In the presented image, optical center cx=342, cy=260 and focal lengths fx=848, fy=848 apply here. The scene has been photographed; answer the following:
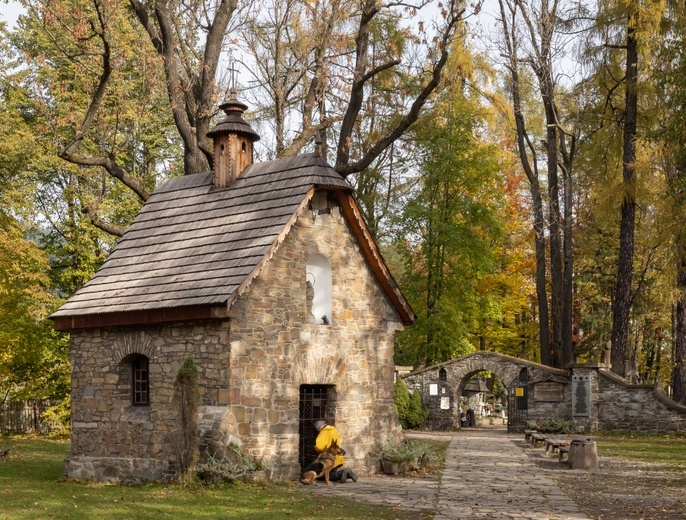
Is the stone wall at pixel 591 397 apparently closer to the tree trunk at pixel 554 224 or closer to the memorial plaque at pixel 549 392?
the memorial plaque at pixel 549 392

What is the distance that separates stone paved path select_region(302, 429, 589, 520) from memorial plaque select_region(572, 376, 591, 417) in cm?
917

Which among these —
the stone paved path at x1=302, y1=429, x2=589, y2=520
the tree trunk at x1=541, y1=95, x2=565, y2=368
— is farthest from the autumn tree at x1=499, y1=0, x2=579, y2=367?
the stone paved path at x1=302, y1=429, x2=589, y2=520

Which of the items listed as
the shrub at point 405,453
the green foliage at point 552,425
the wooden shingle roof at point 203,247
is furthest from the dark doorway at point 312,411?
the green foliage at point 552,425

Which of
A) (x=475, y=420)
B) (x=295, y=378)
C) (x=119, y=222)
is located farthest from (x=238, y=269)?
(x=475, y=420)

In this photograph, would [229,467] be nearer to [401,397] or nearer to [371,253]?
[371,253]

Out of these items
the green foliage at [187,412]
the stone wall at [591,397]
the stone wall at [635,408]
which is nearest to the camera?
the green foliage at [187,412]

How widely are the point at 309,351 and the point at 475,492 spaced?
3.89 meters

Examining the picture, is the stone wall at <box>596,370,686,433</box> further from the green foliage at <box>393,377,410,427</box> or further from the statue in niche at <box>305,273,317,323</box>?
the statue in niche at <box>305,273,317,323</box>

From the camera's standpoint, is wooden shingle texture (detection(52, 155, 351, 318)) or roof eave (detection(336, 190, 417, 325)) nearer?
wooden shingle texture (detection(52, 155, 351, 318))

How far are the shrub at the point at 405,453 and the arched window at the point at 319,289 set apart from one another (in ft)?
9.38

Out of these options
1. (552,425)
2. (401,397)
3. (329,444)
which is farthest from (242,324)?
(552,425)

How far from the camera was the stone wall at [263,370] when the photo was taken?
1442 cm

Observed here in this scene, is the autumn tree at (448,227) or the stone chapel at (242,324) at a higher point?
the autumn tree at (448,227)

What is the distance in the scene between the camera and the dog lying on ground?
1489 centimetres
